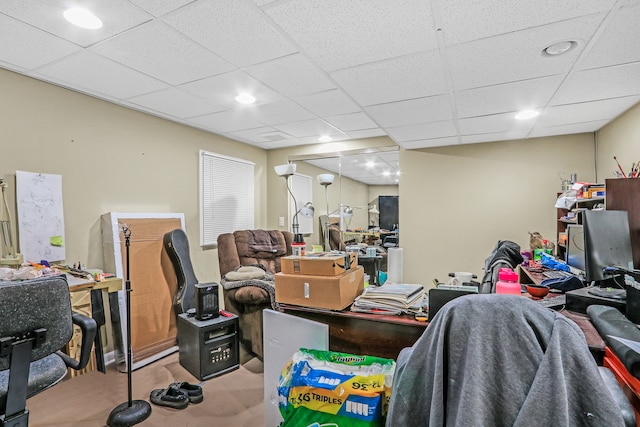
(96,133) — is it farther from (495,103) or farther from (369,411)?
(495,103)

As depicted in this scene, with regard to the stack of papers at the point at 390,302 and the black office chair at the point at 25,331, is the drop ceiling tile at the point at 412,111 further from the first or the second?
the black office chair at the point at 25,331

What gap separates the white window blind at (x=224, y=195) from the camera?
14.0 ft

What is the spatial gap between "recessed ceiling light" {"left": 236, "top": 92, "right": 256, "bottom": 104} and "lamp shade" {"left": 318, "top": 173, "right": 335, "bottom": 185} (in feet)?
7.07

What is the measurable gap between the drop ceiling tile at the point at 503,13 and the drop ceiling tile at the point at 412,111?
99 cm

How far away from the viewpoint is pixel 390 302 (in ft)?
6.20

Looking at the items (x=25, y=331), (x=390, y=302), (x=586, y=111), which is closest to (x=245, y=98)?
(x=390, y=302)

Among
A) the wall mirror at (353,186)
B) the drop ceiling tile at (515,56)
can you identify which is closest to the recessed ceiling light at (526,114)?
the drop ceiling tile at (515,56)

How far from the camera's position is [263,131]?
166 inches

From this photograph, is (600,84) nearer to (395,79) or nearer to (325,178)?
(395,79)

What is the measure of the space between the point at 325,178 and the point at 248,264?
1887mm

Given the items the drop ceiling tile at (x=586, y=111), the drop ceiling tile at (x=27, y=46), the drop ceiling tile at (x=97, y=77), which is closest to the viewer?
the drop ceiling tile at (x=27, y=46)

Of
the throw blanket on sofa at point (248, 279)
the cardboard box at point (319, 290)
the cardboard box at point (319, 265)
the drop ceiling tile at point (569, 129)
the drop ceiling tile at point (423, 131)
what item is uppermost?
the drop ceiling tile at point (423, 131)

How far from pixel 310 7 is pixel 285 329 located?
1.81 m

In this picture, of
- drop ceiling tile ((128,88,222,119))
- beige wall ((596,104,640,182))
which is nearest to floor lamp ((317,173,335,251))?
drop ceiling tile ((128,88,222,119))
